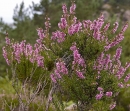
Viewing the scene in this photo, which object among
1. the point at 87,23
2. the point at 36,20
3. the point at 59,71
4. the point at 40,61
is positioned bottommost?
the point at 59,71

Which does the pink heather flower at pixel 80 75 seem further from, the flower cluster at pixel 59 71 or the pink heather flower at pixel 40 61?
the pink heather flower at pixel 40 61

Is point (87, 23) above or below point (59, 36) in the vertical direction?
above

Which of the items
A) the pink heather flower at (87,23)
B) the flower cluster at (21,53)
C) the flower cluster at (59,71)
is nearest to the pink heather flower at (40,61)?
the flower cluster at (21,53)

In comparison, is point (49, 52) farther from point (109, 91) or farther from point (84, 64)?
point (109, 91)

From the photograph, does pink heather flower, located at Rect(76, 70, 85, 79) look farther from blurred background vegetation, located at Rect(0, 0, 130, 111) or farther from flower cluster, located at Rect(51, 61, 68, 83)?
blurred background vegetation, located at Rect(0, 0, 130, 111)

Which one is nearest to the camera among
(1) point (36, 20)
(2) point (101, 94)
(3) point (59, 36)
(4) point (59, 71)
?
(2) point (101, 94)

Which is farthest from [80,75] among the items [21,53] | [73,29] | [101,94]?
[21,53]

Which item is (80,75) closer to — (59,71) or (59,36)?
(59,71)

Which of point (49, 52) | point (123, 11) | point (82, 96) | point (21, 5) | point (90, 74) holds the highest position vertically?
point (123, 11)

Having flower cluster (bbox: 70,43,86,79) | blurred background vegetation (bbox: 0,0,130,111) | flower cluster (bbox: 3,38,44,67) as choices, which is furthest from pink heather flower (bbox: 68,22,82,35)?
blurred background vegetation (bbox: 0,0,130,111)

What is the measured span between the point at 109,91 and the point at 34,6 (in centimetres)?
2769

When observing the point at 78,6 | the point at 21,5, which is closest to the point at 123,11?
the point at 78,6

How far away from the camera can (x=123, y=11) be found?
5500 cm

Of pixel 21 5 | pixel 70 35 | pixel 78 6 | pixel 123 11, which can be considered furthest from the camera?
pixel 123 11
